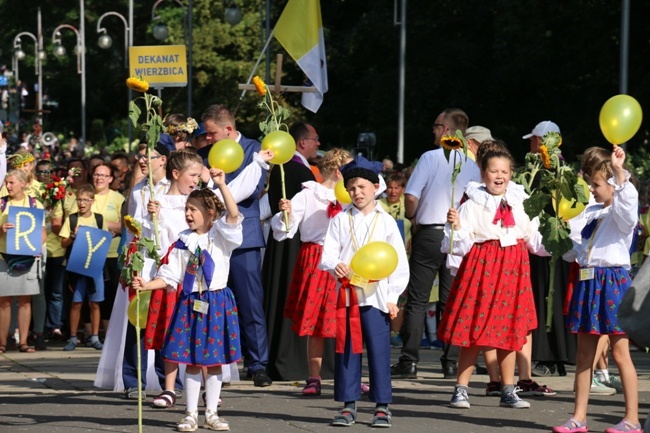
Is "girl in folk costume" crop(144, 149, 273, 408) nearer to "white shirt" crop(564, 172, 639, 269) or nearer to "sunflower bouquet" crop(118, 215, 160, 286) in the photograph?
"sunflower bouquet" crop(118, 215, 160, 286)

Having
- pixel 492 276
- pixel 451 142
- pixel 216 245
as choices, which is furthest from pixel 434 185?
pixel 216 245

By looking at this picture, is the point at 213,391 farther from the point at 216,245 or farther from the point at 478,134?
the point at 478,134

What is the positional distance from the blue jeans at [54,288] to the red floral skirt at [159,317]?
5.39 metres

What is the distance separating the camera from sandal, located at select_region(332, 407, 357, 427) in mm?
8742

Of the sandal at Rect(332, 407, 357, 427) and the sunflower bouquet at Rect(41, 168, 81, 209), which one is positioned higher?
the sunflower bouquet at Rect(41, 168, 81, 209)

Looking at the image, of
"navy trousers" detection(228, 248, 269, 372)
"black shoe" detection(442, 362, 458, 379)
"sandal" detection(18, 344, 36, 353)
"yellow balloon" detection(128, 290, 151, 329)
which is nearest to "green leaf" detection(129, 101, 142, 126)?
"yellow balloon" detection(128, 290, 151, 329)

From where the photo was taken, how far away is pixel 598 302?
28.0 feet

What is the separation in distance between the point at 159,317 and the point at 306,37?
5.61 meters

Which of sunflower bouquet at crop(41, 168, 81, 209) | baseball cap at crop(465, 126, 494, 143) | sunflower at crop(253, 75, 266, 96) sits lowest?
sunflower bouquet at crop(41, 168, 81, 209)

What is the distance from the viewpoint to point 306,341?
11398 mm

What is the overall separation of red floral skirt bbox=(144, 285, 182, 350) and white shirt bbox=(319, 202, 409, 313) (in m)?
1.27

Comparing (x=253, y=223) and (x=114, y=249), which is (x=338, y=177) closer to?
(x=253, y=223)

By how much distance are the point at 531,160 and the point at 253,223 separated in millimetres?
2282

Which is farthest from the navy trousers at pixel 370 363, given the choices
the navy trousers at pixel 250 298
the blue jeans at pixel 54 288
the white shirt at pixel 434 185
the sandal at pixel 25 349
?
the blue jeans at pixel 54 288
